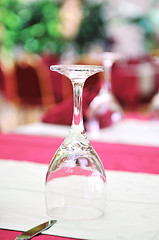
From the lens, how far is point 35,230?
60 centimetres

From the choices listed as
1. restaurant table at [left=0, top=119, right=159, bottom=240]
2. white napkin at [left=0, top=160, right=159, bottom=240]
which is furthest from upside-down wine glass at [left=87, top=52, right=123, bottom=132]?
white napkin at [left=0, top=160, right=159, bottom=240]

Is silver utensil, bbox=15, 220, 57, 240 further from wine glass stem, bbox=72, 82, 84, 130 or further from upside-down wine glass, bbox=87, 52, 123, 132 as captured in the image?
upside-down wine glass, bbox=87, 52, 123, 132

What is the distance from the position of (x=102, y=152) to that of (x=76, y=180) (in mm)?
538

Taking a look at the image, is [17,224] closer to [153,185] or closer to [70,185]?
[70,185]

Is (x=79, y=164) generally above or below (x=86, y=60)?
below

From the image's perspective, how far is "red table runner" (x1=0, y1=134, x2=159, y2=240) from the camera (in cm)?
104

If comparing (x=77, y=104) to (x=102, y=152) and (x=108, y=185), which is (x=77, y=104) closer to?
(x=108, y=185)

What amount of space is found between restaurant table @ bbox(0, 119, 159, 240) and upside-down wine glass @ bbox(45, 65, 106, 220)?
0.07 feet

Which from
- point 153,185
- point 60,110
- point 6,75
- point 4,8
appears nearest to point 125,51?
point 4,8

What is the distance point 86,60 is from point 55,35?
3779 mm

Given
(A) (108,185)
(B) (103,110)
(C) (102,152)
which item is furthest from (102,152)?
(B) (103,110)

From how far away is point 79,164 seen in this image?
2.21 ft

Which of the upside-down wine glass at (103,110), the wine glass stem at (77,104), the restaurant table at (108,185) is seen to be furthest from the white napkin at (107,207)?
the upside-down wine glass at (103,110)

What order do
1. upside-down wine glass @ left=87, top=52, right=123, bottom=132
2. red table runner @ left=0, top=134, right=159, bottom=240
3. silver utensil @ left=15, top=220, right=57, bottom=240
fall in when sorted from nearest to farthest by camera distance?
silver utensil @ left=15, top=220, right=57, bottom=240
red table runner @ left=0, top=134, right=159, bottom=240
upside-down wine glass @ left=87, top=52, right=123, bottom=132
